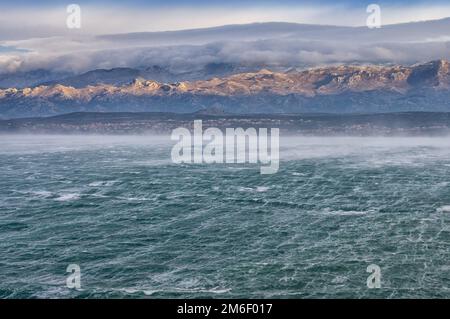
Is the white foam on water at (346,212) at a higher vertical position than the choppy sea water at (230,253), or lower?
higher

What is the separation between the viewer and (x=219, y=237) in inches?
6476

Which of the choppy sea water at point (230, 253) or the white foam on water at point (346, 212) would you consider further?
Result: the white foam on water at point (346, 212)

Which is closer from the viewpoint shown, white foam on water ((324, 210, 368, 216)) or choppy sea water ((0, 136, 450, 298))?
choppy sea water ((0, 136, 450, 298))

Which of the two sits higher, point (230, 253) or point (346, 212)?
point (346, 212)

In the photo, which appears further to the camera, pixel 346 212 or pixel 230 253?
pixel 346 212

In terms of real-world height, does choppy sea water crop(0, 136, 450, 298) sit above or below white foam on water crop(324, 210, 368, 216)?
below
